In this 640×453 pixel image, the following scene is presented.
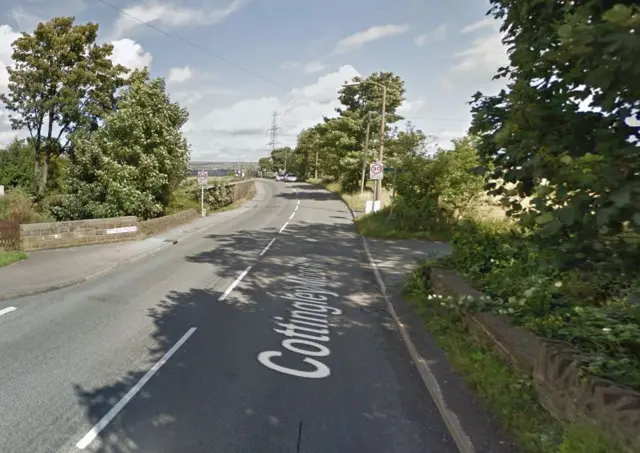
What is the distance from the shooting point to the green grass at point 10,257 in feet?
33.0

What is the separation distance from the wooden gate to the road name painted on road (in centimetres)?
836

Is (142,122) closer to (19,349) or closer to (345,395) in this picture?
(19,349)

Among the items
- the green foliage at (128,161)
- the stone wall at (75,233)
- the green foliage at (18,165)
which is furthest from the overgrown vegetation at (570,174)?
the green foliage at (18,165)

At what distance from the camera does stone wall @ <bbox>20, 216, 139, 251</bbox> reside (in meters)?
11.9

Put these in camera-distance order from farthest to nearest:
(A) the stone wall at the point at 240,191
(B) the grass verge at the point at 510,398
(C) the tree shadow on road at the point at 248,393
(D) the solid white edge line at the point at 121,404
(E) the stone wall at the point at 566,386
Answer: (A) the stone wall at the point at 240,191 → (C) the tree shadow on road at the point at 248,393 → (D) the solid white edge line at the point at 121,404 → (B) the grass verge at the point at 510,398 → (E) the stone wall at the point at 566,386

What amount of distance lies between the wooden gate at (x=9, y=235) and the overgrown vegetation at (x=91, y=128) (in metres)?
2.72

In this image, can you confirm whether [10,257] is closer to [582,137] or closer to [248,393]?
[248,393]

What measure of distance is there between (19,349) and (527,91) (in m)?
6.42

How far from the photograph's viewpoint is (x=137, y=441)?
3.38 m

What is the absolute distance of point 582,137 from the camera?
2.27 metres

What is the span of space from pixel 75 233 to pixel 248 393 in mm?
11621

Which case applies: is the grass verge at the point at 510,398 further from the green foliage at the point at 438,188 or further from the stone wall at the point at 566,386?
the green foliage at the point at 438,188

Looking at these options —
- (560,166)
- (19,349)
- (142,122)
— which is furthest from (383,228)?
(560,166)

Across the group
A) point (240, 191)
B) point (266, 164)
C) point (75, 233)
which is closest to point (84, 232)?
point (75, 233)
